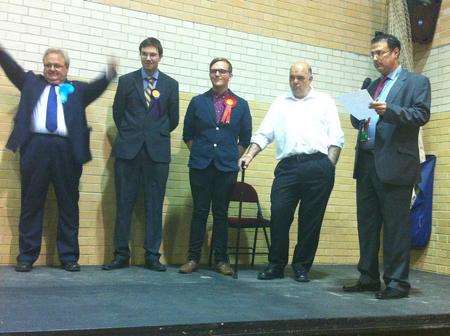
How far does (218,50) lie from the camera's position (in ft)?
15.5

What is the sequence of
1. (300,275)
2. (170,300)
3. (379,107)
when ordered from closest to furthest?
(170,300) → (379,107) → (300,275)

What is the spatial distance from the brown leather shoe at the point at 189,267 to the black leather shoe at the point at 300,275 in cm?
76

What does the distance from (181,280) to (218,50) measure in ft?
6.92

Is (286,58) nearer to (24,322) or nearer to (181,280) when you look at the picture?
(181,280)

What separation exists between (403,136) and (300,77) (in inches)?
33.7

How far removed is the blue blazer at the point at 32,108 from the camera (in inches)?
146

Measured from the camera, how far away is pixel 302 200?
3.85 m

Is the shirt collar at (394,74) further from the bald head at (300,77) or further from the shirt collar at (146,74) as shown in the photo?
the shirt collar at (146,74)

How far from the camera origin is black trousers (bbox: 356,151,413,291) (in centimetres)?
326

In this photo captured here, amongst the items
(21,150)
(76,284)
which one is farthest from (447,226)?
(21,150)

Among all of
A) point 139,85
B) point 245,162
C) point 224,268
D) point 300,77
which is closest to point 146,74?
point 139,85

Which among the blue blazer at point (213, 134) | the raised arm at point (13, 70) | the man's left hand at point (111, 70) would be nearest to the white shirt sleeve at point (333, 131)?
the blue blazer at point (213, 134)

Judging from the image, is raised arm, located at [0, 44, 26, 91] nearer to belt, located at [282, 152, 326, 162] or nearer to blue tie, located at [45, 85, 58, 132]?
blue tie, located at [45, 85, 58, 132]

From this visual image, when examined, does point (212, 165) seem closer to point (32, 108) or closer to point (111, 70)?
point (111, 70)
